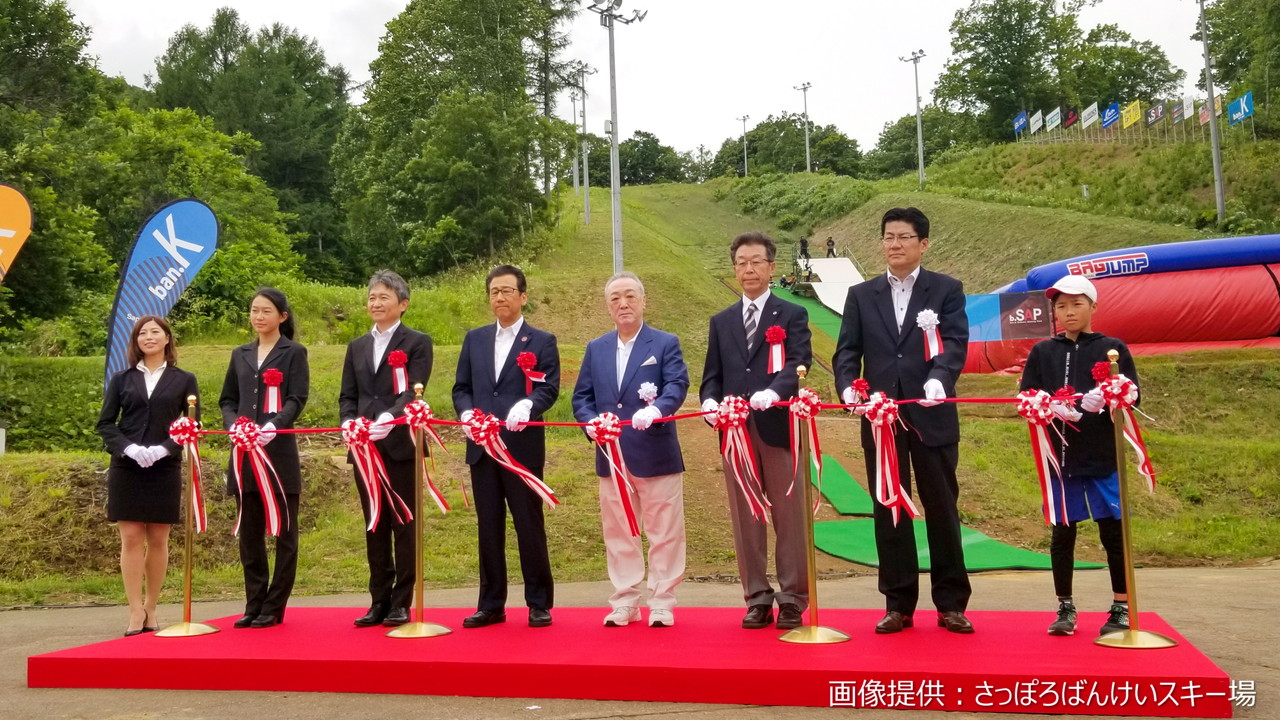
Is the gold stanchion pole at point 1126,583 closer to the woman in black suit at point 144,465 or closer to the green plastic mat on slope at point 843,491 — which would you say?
the woman in black suit at point 144,465

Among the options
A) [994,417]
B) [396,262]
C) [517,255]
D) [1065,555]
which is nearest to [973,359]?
[994,417]

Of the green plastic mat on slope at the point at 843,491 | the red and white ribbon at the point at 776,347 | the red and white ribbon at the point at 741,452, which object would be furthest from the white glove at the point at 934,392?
the green plastic mat on slope at the point at 843,491

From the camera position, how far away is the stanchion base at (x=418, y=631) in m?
5.06

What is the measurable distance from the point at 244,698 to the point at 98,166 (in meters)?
14.4

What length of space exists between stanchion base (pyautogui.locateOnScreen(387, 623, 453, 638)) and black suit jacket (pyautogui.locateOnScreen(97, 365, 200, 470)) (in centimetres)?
189

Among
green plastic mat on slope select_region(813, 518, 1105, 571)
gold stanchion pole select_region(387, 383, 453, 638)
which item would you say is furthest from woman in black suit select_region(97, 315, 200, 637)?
green plastic mat on slope select_region(813, 518, 1105, 571)

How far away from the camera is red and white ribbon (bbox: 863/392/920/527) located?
4641mm

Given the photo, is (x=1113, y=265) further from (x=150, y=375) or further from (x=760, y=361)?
(x=150, y=375)

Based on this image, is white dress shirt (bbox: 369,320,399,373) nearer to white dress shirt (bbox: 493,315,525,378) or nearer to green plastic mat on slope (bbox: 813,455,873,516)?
white dress shirt (bbox: 493,315,525,378)

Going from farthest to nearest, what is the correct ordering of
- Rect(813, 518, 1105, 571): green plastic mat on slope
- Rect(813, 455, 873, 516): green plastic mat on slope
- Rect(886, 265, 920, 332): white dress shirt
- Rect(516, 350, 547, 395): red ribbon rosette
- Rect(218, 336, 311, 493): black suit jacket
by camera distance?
1. Rect(813, 455, 873, 516): green plastic mat on slope
2. Rect(813, 518, 1105, 571): green plastic mat on slope
3. Rect(218, 336, 311, 493): black suit jacket
4. Rect(516, 350, 547, 395): red ribbon rosette
5. Rect(886, 265, 920, 332): white dress shirt

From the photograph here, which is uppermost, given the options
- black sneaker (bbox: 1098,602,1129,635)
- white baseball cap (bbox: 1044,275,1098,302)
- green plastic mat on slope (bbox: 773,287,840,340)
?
green plastic mat on slope (bbox: 773,287,840,340)

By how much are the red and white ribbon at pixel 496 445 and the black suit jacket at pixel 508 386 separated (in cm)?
11

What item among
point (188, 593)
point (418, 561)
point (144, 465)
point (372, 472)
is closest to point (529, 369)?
point (372, 472)

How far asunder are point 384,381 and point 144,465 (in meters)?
1.48
